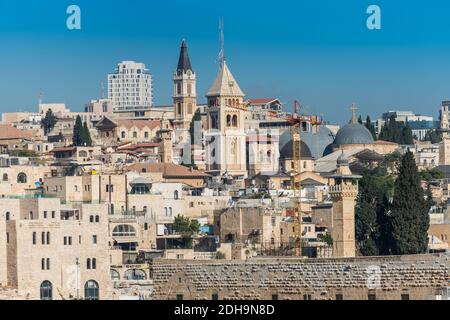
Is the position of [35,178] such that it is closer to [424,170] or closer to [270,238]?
[270,238]

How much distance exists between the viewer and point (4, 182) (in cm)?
6019

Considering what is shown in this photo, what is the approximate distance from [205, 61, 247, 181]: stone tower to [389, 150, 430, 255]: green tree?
3938cm

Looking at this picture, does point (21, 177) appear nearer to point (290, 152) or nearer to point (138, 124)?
point (290, 152)

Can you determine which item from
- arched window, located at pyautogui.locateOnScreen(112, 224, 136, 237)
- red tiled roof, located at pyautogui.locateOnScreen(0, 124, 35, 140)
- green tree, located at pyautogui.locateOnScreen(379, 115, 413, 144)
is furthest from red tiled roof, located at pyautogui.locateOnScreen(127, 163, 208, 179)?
green tree, located at pyautogui.locateOnScreen(379, 115, 413, 144)

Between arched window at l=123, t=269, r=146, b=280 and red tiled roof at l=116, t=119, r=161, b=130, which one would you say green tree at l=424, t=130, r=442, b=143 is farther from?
arched window at l=123, t=269, r=146, b=280

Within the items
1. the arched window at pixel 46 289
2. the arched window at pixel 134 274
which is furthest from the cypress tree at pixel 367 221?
the arched window at pixel 46 289

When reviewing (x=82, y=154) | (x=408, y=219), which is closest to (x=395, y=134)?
(x=82, y=154)

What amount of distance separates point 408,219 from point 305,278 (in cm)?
1214

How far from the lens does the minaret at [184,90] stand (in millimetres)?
109562

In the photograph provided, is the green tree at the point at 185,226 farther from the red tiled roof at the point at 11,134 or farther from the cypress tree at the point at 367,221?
the red tiled roof at the point at 11,134

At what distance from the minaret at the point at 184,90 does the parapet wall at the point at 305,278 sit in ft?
226
